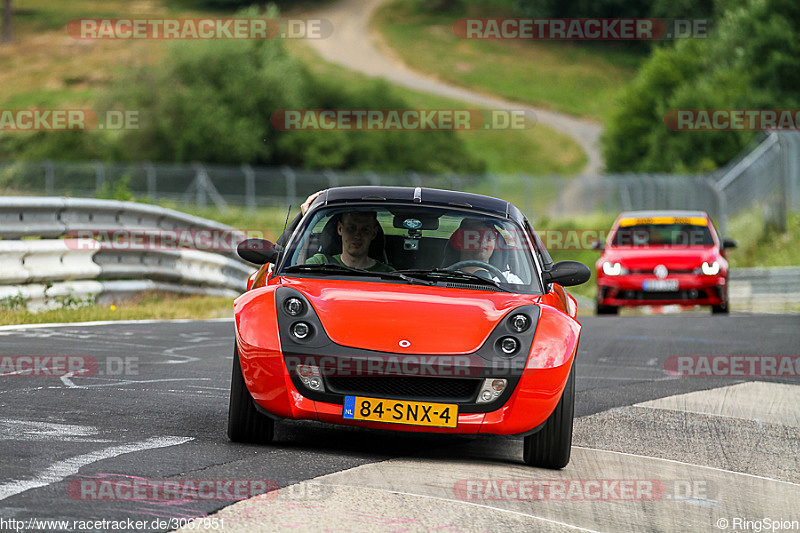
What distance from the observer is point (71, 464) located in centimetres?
573

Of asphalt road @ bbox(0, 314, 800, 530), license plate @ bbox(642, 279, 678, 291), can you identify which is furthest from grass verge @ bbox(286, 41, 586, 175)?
asphalt road @ bbox(0, 314, 800, 530)

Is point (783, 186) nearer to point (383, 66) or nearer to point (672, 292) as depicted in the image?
point (672, 292)

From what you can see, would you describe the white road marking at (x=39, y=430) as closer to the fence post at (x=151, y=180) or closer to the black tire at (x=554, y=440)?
the black tire at (x=554, y=440)

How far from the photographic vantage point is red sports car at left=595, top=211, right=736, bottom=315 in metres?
19.7

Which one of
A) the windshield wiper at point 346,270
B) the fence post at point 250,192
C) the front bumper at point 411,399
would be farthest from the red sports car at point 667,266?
the fence post at point 250,192

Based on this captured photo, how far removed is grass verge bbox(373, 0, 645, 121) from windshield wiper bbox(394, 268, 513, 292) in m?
91.8

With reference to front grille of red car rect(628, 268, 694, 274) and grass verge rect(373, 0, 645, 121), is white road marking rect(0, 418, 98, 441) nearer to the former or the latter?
front grille of red car rect(628, 268, 694, 274)

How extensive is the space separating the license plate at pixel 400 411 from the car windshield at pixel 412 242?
1.09 meters

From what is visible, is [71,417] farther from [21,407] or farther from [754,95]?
[754,95]

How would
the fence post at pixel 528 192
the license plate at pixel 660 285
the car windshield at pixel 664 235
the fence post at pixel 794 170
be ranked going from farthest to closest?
the fence post at pixel 528 192
the fence post at pixel 794 170
the car windshield at pixel 664 235
the license plate at pixel 660 285

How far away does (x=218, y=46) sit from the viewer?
6575cm

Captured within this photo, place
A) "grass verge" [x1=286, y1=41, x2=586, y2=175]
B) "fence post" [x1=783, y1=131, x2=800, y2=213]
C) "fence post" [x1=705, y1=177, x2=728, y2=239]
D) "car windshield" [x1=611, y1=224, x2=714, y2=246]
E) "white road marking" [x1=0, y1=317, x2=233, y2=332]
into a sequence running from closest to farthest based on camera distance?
"white road marking" [x1=0, y1=317, x2=233, y2=332], "car windshield" [x1=611, y1=224, x2=714, y2=246], "fence post" [x1=783, y1=131, x2=800, y2=213], "fence post" [x1=705, y1=177, x2=728, y2=239], "grass verge" [x1=286, y1=41, x2=586, y2=175]

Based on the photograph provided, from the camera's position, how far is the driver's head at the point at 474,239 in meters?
7.49

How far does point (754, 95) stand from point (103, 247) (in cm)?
4400
